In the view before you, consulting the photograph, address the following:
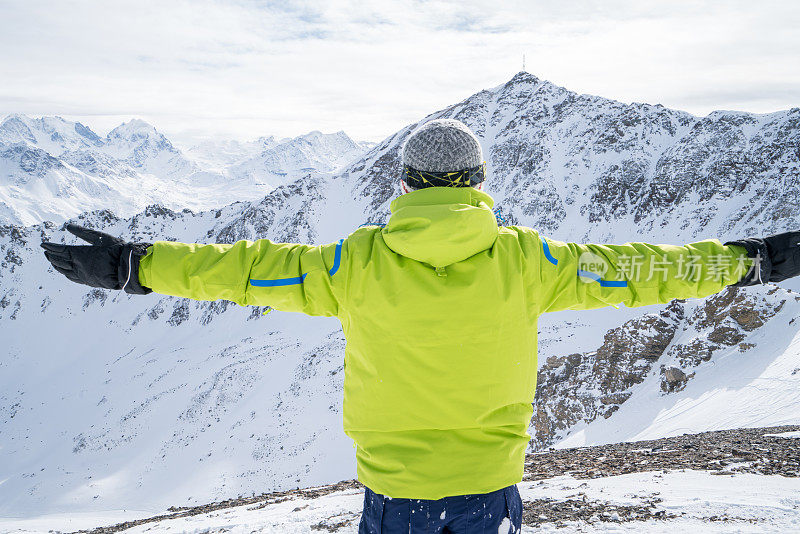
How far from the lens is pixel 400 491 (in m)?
2.02

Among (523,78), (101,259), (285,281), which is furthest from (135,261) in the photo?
(523,78)

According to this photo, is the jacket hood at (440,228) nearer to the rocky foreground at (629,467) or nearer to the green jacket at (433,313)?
the green jacket at (433,313)

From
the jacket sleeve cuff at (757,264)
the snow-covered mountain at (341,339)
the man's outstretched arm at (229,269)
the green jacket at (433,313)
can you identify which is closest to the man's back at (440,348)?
the green jacket at (433,313)

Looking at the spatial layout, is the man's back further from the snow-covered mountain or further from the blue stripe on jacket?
the snow-covered mountain

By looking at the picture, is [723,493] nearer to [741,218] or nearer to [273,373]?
[273,373]

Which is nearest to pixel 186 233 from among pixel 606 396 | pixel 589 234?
pixel 589 234

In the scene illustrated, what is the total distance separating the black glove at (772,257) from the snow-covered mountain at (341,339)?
55.3 inches

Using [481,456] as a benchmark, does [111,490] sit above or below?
below

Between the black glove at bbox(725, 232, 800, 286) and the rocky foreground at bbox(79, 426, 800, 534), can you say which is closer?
the black glove at bbox(725, 232, 800, 286)

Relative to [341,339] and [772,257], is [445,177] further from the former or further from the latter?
[341,339]

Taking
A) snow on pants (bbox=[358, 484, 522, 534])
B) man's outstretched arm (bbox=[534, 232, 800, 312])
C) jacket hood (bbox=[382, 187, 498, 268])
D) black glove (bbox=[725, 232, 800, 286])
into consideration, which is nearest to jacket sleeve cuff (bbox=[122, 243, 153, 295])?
jacket hood (bbox=[382, 187, 498, 268])

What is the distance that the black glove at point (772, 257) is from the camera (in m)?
2.52

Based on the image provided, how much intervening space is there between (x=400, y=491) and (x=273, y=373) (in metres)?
35.5

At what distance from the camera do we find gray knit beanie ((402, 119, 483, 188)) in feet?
7.36
